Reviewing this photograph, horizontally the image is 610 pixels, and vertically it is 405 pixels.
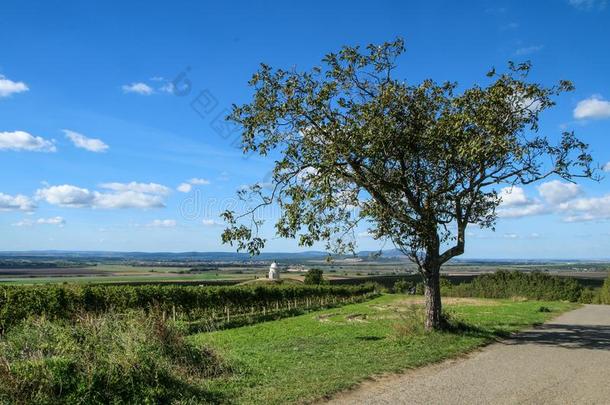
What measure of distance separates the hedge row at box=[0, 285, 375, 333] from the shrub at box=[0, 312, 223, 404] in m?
2.64

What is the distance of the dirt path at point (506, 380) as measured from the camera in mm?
8914

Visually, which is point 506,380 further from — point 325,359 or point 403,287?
→ point 403,287

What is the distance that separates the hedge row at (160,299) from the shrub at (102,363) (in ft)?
8.67

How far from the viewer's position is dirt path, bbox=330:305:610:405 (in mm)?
8914

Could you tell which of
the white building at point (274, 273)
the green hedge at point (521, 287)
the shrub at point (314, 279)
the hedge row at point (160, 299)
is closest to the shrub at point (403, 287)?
the green hedge at point (521, 287)

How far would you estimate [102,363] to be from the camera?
799 cm

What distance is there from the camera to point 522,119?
16781mm

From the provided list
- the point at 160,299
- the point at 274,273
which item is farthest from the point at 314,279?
the point at 160,299

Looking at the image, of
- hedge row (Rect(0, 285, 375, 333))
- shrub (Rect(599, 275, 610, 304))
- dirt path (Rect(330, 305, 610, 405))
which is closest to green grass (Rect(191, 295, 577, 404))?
dirt path (Rect(330, 305, 610, 405))

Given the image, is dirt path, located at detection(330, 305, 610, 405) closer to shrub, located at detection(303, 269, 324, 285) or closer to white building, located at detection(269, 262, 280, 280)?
shrub, located at detection(303, 269, 324, 285)

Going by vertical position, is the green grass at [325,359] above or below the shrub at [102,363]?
below

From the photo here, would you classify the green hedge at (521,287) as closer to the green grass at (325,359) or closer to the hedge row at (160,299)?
the hedge row at (160,299)

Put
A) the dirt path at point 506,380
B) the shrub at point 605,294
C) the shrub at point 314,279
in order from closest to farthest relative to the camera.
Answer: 1. the dirt path at point 506,380
2. the shrub at point 605,294
3. the shrub at point 314,279

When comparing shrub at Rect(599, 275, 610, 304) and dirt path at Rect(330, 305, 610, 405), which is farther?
shrub at Rect(599, 275, 610, 304)
